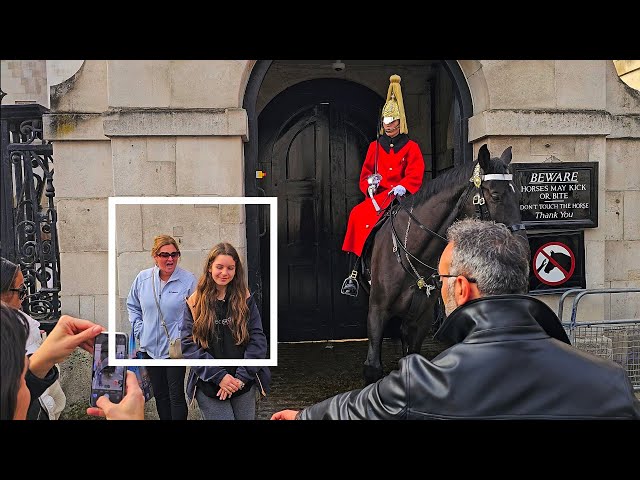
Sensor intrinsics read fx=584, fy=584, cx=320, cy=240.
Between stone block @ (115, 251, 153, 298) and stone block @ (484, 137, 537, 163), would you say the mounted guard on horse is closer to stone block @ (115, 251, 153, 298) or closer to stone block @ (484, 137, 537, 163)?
stone block @ (484, 137, 537, 163)

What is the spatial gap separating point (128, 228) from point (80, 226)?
41.2 inches

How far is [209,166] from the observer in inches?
159

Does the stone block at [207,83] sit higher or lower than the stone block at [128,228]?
higher

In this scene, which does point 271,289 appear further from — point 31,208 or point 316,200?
point 316,200

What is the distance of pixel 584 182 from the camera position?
427 centimetres

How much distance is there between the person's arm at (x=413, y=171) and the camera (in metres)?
4.33

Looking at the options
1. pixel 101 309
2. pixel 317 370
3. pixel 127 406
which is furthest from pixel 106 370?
pixel 317 370

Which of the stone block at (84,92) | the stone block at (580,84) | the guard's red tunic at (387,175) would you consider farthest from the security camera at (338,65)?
the stone block at (84,92)

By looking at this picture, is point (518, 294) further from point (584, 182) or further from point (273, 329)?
point (584, 182)

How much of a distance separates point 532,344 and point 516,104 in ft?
9.59

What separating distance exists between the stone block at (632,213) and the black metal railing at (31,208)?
4.29 meters

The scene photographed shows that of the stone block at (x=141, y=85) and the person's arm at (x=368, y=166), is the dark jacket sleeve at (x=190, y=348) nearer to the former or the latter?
the stone block at (x=141, y=85)

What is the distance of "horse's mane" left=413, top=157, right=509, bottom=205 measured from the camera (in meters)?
3.56

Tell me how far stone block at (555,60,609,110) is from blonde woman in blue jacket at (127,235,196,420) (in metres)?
2.97
